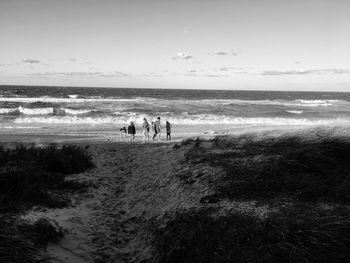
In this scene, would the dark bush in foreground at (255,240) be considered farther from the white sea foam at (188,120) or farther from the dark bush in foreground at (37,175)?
the white sea foam at (188,120)

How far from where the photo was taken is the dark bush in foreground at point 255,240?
14.0 ft

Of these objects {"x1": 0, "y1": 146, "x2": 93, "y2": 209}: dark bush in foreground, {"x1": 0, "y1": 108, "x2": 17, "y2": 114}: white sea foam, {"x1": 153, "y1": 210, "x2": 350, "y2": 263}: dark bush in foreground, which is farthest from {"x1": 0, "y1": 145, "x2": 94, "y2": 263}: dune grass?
{"x1": 0, "y1": 108, "x2": 17, "y2": 114}: white sea foam

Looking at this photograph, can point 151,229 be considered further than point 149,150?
No

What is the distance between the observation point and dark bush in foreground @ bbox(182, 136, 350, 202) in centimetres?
635

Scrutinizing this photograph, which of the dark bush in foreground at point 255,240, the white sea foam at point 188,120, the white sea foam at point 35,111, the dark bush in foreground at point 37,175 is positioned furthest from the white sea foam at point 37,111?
the dark bush in foreground at point 255,240

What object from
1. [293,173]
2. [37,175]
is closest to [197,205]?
[293,173]

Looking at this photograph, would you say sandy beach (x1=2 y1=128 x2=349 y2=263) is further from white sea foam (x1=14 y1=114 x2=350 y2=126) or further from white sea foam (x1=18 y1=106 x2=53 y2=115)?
white sea foam (x1=18 y1=106 x2=53 y2=115)

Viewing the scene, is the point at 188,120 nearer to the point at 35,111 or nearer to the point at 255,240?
the point at 35,111

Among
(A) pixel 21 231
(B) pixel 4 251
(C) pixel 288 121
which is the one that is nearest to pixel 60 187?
(A) pixel 21 231

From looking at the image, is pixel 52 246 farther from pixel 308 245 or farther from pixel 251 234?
pixel 308 245

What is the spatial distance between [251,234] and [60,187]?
5.70 meters

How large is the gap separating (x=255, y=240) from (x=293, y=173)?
2924mm

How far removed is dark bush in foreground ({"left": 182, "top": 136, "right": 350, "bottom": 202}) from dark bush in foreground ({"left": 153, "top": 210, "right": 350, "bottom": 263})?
3.80 feet

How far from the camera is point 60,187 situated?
29.3ft
